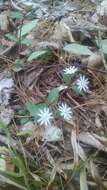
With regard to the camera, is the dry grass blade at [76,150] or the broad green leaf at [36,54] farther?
the broad green leaf at [36,54]

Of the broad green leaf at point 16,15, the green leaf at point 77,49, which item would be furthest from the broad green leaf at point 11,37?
the green leaf at point 77,49

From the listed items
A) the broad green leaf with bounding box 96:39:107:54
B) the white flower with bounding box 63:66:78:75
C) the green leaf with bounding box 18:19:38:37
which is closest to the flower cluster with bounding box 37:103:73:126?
the white flower with bounding box 63:66:78:75

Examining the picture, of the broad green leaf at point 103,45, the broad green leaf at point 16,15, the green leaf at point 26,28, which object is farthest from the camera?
the broad green leaf at point 16,15

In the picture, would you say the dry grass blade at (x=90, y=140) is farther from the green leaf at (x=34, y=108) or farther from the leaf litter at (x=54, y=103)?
the green leaf at (x=34, y=108)

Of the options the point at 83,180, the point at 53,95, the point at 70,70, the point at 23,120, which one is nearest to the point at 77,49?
the point at 70,70

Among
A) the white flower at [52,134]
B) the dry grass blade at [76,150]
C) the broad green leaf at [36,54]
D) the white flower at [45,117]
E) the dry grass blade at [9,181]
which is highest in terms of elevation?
the broad green leaf at [36,54]

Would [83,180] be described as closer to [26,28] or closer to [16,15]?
[26,28]

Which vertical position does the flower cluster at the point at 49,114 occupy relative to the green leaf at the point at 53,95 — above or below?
below

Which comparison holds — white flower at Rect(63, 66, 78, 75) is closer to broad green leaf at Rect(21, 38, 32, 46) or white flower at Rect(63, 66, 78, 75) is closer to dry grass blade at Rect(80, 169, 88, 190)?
broad green leaf at Rect(21, 38, 32, 46)
